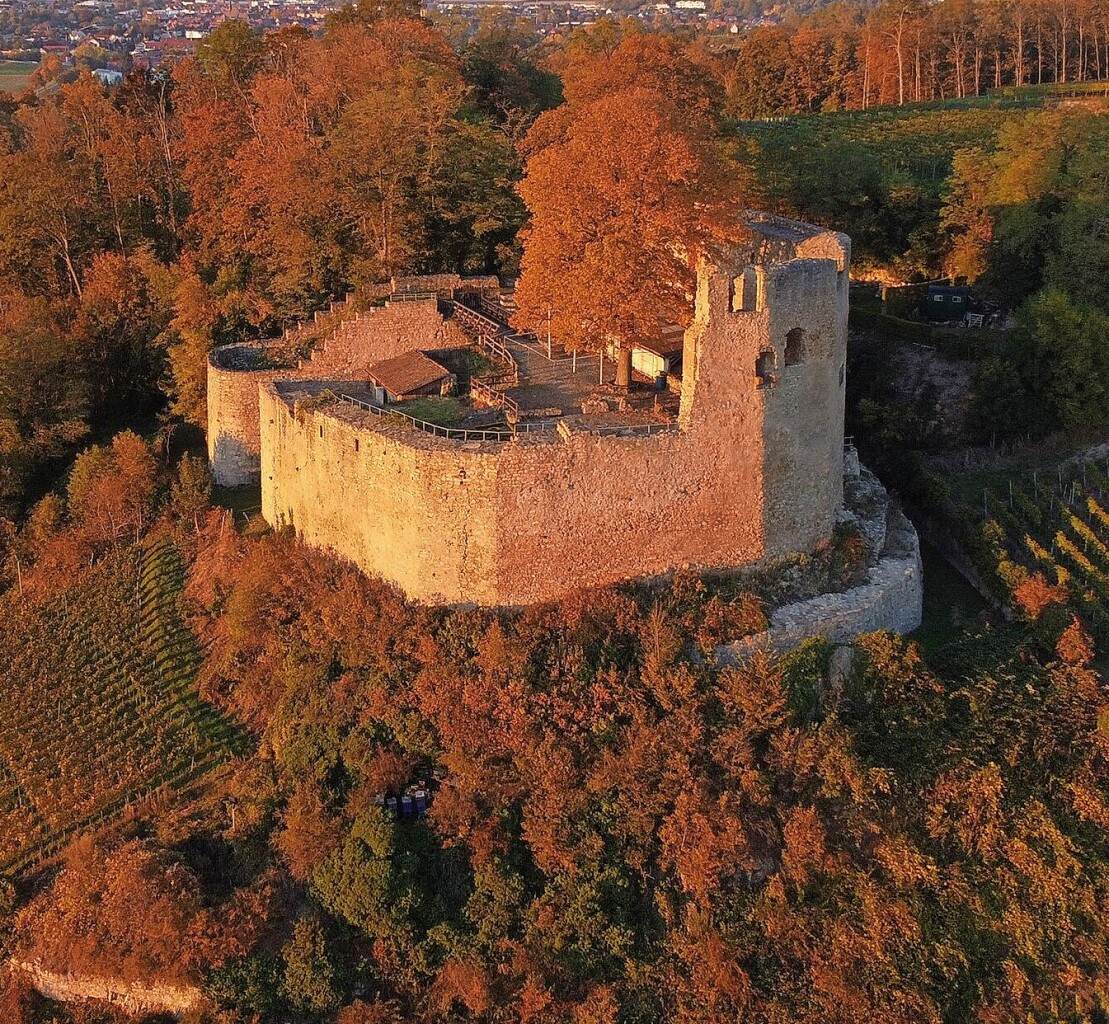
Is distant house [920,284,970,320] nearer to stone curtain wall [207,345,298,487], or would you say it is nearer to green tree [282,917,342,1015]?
stone curtain wall [207,345,298,487]

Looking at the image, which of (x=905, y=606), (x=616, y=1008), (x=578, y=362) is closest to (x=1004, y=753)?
(x=905, y=606)

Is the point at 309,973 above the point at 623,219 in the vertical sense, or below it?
below

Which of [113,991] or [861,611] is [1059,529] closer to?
[861,611]

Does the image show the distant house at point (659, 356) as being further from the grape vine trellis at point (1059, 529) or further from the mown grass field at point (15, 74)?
the mown grass field at point (15, 74)

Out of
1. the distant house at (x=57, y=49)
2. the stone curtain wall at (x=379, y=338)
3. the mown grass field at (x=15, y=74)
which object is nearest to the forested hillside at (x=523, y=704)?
the stone curtain wall at (x=379, y=338)

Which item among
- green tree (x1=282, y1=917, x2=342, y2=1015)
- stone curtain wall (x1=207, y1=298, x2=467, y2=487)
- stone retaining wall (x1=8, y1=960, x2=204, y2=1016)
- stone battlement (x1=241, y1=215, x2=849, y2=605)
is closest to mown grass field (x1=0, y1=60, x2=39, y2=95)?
stone curtain wall (x1=207, y1=298, x2=467, y2=487)

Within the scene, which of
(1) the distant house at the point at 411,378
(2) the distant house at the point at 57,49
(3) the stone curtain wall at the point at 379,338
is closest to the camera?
(1) the distant house at the point at 411,378

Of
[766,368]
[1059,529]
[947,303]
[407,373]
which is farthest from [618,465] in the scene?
[947,303]
